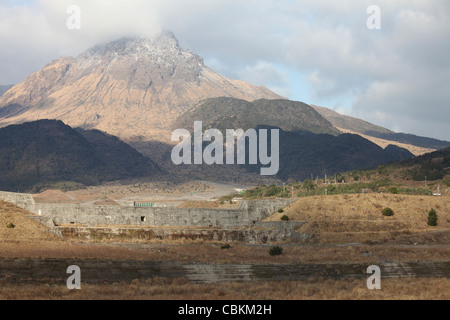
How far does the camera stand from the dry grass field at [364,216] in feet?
172

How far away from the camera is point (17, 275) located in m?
26.0

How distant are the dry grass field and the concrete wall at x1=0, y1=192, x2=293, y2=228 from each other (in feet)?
19.7

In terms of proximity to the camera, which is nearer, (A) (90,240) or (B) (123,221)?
(A) (90,240)

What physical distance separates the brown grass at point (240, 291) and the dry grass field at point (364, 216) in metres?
24.1

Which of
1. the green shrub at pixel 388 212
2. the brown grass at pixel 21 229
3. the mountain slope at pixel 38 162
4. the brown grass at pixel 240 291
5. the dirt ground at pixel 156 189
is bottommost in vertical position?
the brown grass at pixel 240 291

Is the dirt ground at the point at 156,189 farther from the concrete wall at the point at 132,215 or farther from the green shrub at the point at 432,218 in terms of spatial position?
the green shrub at the point at 432,218

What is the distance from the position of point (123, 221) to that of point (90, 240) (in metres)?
8.79

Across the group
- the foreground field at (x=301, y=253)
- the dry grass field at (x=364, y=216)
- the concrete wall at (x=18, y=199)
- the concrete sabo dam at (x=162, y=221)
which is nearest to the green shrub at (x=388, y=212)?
the dry grass field at (x=364, y=216)

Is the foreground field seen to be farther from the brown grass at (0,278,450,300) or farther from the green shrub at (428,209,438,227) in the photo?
the green shrub at (428,209,438,227)

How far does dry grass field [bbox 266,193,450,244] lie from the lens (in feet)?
172

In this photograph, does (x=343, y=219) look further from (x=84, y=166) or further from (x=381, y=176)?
(x=84, y=166)

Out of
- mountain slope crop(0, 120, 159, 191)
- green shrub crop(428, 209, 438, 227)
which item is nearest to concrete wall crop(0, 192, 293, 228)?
green shrub crop(428, 209, 438, 227)

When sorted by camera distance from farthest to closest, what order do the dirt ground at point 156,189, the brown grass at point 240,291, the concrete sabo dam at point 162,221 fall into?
1. the dirt ground at point 156,189
2. the concrete sabo dam at point 162,221
3. the brown grass at point 240,291

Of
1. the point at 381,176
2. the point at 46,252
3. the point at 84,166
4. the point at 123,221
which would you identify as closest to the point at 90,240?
the point at 123,221
